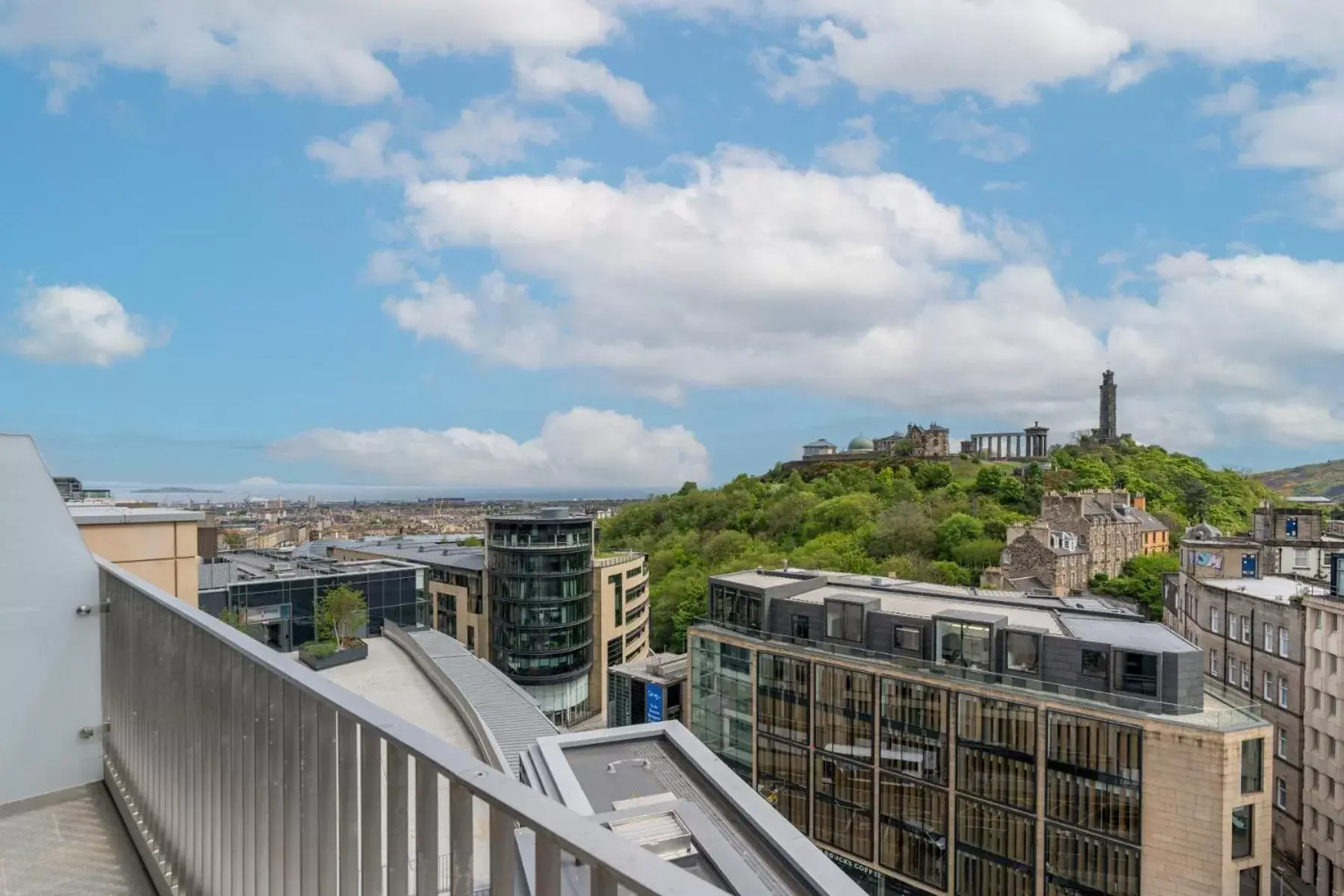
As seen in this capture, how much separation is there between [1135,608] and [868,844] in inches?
840

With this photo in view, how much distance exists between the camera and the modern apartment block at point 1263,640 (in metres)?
18.9

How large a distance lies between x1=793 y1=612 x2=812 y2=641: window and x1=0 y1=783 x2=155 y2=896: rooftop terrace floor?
1681cm

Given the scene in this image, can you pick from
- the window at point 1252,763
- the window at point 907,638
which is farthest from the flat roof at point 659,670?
the window at point 1252,763

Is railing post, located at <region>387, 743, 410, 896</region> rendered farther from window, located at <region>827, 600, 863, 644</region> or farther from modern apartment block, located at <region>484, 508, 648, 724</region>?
modern apartment block, located at <region>484, 508, 648, 724</region>

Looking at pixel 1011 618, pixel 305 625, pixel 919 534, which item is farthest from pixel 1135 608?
pixel 305 625

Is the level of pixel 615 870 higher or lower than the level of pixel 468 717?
higher

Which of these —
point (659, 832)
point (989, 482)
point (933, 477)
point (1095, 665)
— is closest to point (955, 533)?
point (989, 482)

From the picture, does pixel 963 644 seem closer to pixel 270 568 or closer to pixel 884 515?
pixel 270 568

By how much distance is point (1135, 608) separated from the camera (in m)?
31.9

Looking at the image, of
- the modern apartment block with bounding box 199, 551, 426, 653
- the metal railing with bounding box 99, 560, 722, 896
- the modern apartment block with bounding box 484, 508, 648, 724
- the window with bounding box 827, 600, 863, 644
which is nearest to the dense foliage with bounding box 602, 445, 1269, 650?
the modern apartment block with bounding box 484, 508, 648, 724

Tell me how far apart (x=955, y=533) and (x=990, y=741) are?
2663 centimetres

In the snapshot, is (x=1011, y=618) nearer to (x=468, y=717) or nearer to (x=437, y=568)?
(x=468, y=717)

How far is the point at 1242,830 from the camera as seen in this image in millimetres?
13195

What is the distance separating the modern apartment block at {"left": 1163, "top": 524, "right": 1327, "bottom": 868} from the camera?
62.0 ft
